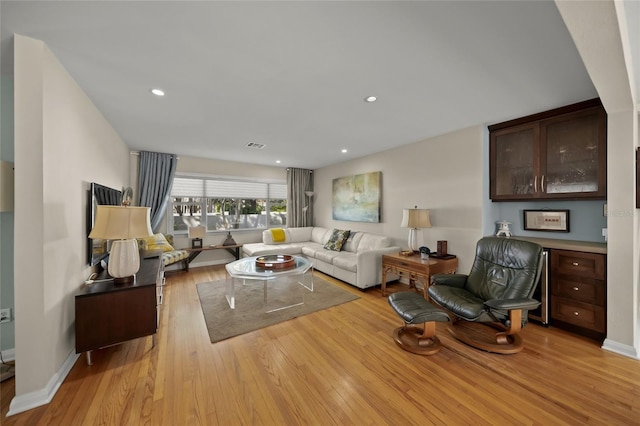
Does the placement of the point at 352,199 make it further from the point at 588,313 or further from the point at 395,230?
the point at 588,313

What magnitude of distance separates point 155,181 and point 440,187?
17.1ft

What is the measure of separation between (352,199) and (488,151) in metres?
2.60

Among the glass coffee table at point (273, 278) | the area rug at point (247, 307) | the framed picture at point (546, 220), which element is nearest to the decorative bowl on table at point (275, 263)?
the glass coffee table at point (273, 278)

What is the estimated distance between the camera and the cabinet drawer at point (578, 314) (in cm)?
227

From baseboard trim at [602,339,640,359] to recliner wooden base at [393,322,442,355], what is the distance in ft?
4.85

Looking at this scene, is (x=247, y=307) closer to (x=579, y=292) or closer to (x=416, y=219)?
(x=416, y=219)

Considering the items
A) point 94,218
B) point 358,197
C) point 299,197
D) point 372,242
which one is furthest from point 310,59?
point 299,197

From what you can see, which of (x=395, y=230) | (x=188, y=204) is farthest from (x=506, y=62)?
(x=188, y=204)

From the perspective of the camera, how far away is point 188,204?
524 centimetres

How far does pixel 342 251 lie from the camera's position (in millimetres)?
4773

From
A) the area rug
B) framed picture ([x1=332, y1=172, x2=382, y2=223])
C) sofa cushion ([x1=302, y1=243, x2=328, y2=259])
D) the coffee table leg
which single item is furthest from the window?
the coffee table leg

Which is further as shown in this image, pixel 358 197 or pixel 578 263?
pixel 358 197

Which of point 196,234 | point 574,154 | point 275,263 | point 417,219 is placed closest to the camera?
point 574,154

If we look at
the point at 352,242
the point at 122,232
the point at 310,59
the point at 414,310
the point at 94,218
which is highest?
the point at 310,59
